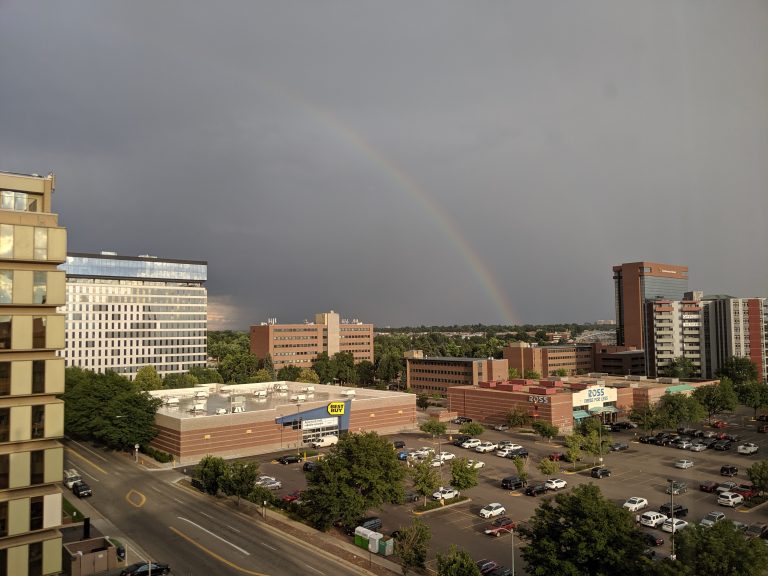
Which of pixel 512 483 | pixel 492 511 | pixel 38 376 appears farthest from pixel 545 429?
pixel 38 376

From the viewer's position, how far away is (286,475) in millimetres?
35375

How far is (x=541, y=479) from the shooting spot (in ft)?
114

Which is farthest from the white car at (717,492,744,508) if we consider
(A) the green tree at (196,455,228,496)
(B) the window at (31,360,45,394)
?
(B) the window at (31,360,45,394)

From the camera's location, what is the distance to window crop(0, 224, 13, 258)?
1368 cm

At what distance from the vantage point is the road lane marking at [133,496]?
1150 inches

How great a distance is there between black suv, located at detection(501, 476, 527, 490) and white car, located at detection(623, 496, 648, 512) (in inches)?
235

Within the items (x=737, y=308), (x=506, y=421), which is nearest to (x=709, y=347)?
(x=737, y=308)

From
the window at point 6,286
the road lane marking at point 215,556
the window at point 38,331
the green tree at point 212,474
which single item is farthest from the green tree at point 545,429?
the window at point 6,286

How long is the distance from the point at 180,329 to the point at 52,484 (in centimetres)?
8335

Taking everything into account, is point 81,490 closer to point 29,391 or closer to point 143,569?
point 143,569

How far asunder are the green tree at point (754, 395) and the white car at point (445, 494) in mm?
40595

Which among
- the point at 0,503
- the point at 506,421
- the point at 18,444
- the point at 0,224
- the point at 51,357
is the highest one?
the point at 0,224

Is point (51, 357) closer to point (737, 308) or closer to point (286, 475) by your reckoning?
point (286, 475)

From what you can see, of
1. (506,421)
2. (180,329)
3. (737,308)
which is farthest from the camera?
(180,329)
